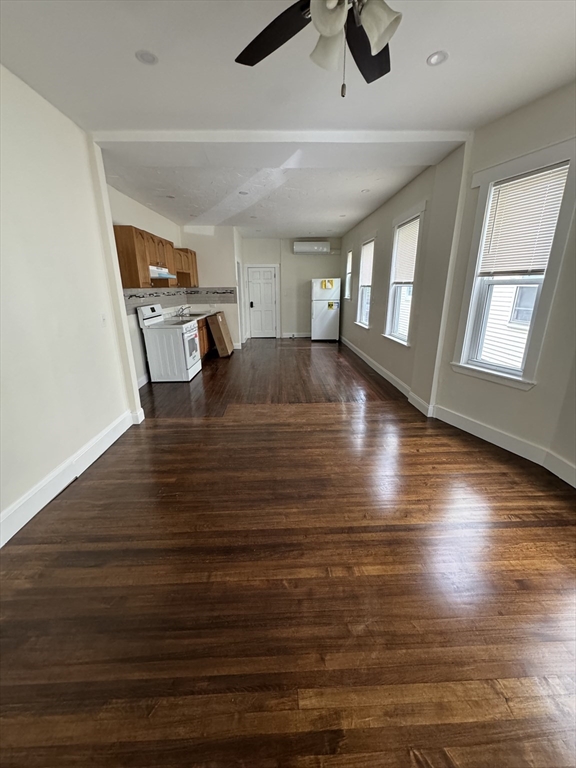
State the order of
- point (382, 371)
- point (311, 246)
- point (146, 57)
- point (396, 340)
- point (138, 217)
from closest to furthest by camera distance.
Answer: point (146, 57) < point (396, 340) < point (138, 217) < point (382, 371) < point (311, 246)

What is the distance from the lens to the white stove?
4.34 m

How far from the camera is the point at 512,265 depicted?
2.46 m

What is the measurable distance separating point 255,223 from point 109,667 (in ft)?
21.3

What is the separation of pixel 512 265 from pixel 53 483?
4.03 metres

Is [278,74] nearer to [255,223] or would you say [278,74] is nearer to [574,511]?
[574,511]

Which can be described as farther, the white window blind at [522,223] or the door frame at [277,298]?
the door frame at [277,298]

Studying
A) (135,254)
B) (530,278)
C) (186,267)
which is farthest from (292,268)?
(530,278)

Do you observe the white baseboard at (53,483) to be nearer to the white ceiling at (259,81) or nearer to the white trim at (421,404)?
the white ceiling at (259,81)

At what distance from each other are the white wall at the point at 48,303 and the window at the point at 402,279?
139 inches

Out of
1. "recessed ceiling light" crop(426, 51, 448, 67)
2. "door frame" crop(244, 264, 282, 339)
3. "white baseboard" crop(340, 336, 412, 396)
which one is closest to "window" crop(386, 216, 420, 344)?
"white baseboard" crop(340, 336, 412, 396)

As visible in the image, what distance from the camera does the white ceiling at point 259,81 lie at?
1.48 meters

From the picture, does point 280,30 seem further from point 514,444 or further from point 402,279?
point 402,279

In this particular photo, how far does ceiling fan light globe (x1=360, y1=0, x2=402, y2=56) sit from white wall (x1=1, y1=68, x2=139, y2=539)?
7.04 feet

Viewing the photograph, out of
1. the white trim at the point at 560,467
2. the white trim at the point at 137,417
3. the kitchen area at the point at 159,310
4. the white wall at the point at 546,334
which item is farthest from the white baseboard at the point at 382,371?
the white trim at the point at 137,417
